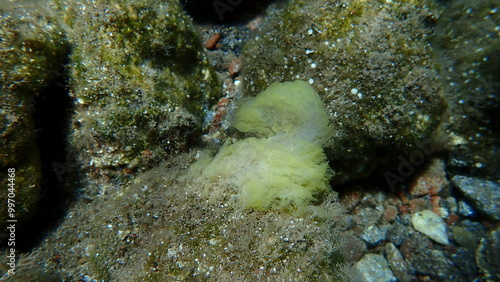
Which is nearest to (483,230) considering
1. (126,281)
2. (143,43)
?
(126,281)

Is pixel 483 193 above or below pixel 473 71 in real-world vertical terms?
below

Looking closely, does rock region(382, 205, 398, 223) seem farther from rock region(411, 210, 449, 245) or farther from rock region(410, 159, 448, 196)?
rock region(410, 159, 448, 196)

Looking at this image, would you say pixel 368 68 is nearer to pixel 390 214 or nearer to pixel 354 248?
pixel 390 214

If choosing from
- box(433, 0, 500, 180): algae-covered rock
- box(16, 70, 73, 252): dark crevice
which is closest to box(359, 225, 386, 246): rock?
box(433, 0, 500, 180): algae-covered rock

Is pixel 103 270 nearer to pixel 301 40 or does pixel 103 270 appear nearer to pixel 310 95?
pixel 310 95

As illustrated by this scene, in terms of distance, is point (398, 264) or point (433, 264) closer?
point (433, 264)

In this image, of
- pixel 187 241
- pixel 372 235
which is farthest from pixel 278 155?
pixel 372 235
